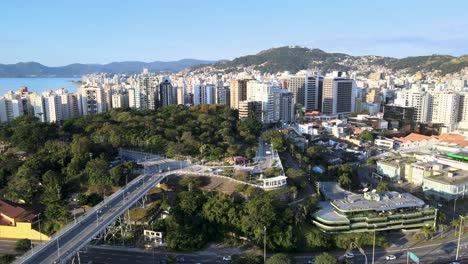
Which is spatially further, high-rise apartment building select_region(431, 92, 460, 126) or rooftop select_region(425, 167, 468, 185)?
high-rise apartment building select_region(431, 92, 460, 126)

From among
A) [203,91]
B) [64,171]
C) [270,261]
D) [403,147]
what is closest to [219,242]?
[270,261]

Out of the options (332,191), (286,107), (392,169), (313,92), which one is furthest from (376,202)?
(313,92)

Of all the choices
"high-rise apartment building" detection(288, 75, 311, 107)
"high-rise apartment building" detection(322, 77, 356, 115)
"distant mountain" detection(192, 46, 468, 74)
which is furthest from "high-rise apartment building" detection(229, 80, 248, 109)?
"distant mountain" detection(192, 46, 468, 74)

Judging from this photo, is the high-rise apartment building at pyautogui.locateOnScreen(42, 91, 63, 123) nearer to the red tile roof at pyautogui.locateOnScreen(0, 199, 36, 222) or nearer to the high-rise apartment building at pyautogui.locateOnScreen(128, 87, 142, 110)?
the high-rise apartment building at pyautogui.locateOnScreen(128, 87, 142, 110)

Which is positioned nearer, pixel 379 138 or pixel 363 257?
pixel 363 257

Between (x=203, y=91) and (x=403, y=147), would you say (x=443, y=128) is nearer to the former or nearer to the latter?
(x=403, y=147)

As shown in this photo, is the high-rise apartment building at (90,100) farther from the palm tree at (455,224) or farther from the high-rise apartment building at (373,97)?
the palm tree at (455,224)
